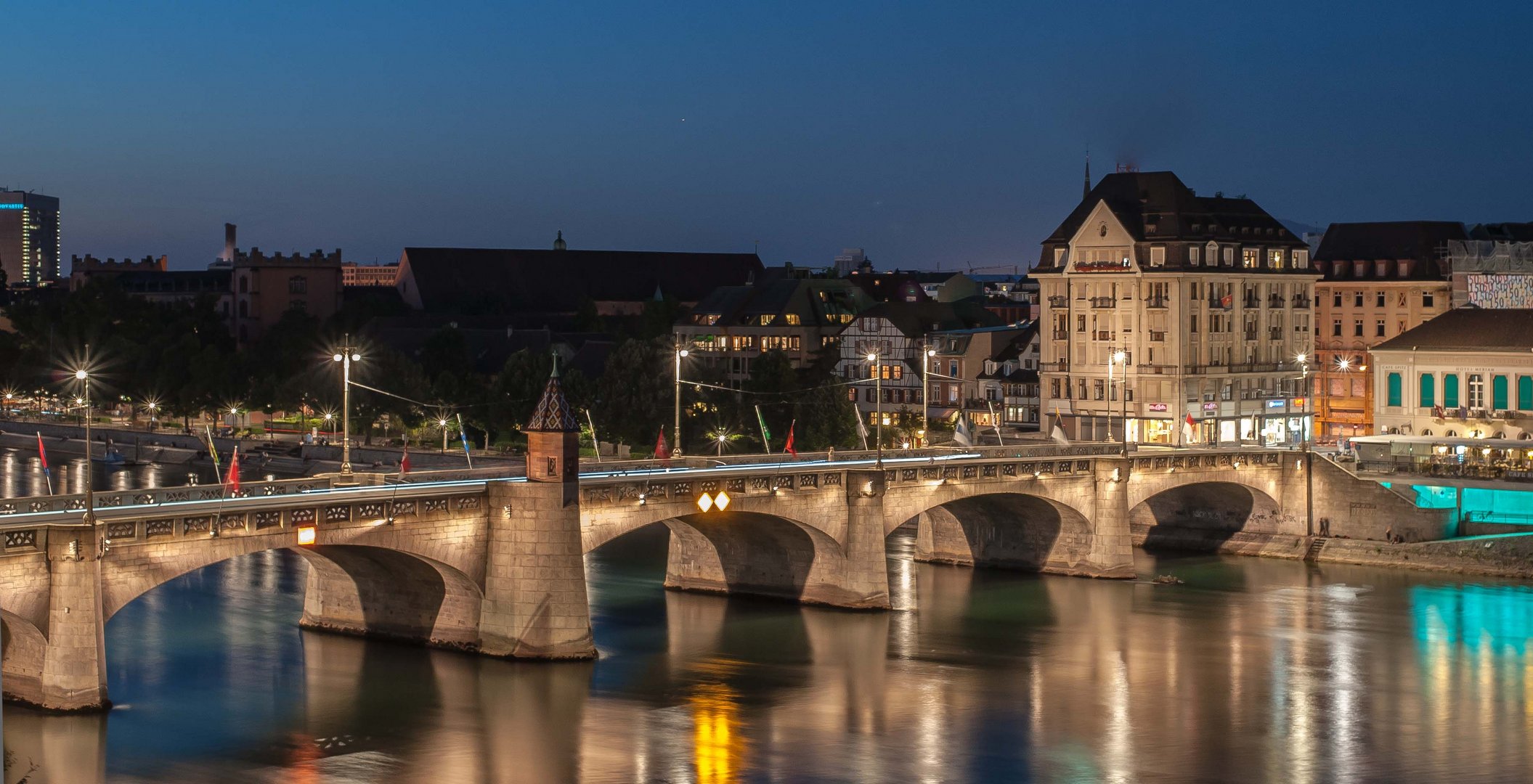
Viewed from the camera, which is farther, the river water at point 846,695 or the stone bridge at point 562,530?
the stone bridge at point 562,530

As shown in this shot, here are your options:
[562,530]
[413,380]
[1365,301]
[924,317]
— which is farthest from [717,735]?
[924,317]

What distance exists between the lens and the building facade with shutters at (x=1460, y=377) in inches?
4040

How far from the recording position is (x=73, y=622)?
49688mm

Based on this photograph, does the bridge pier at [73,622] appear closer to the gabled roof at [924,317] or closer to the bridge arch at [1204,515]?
the bridge arch at [1204,515]

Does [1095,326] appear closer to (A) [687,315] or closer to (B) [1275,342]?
(B) [1275,342]

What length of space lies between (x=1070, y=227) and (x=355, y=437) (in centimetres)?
5155

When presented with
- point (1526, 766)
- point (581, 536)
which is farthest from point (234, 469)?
point (1526, 766)

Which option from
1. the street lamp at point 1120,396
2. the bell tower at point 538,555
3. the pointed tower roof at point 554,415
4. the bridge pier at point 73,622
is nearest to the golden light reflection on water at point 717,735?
the bell tower at point 538,555

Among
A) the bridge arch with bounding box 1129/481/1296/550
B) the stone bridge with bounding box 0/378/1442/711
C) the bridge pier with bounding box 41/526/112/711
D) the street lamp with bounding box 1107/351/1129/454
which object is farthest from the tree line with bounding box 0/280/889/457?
the bridge pier with bounding box 41/526/112/711

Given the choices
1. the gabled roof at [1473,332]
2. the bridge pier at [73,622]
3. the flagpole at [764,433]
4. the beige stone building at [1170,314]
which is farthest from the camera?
the beige stone building at [1170,314]

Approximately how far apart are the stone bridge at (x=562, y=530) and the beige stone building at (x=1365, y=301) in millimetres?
37074

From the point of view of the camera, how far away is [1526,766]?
51.3 m

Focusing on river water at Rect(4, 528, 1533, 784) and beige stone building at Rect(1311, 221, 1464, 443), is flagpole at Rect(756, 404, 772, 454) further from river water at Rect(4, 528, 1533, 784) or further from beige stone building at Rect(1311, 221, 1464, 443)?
beige stone building at Rect(1311, 221, 1464, 443)

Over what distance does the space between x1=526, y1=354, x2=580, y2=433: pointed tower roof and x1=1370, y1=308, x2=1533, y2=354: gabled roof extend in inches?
2318
